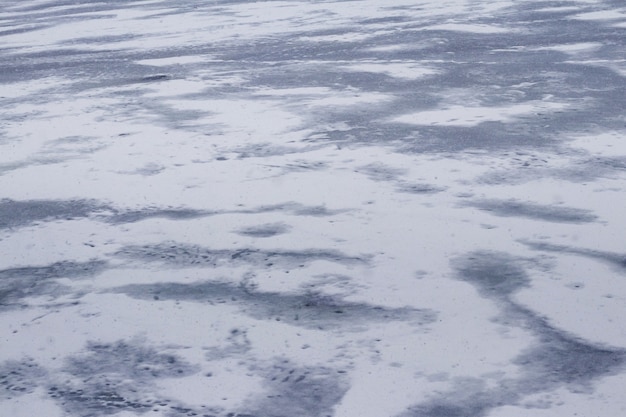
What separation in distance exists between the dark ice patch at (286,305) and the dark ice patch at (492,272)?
26 cm

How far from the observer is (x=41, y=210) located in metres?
3.83

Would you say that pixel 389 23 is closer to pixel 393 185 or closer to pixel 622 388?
pixel 393 185

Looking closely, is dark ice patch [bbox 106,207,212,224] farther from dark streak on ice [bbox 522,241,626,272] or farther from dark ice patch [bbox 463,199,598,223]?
dark streak on ice [bbox 522,241,626,272]

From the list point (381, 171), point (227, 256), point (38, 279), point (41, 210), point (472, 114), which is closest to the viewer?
point (38, 279)

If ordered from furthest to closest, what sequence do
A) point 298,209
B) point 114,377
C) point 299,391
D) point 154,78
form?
point 154,78 → point 298,209 → point 114,377 → point 299,391

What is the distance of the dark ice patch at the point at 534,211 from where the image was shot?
3447mm

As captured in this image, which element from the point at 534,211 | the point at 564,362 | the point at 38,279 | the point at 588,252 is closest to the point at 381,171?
the point at 534,211

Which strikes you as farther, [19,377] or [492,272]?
[492,272]

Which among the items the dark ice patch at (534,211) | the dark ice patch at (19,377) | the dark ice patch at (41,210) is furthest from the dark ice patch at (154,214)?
the dark ice patch at (19,377)

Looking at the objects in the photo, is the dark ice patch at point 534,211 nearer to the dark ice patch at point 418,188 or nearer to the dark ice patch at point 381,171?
the dark ice patch at point 418,188

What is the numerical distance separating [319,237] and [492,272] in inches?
25.9

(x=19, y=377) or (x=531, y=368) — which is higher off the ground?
(x=19, y=377)

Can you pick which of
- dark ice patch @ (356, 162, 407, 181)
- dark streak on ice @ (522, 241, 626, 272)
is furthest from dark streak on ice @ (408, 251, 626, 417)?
dark ice patch @ (356, 162, 407, 181)

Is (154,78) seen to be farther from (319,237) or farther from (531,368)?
(531,368)
